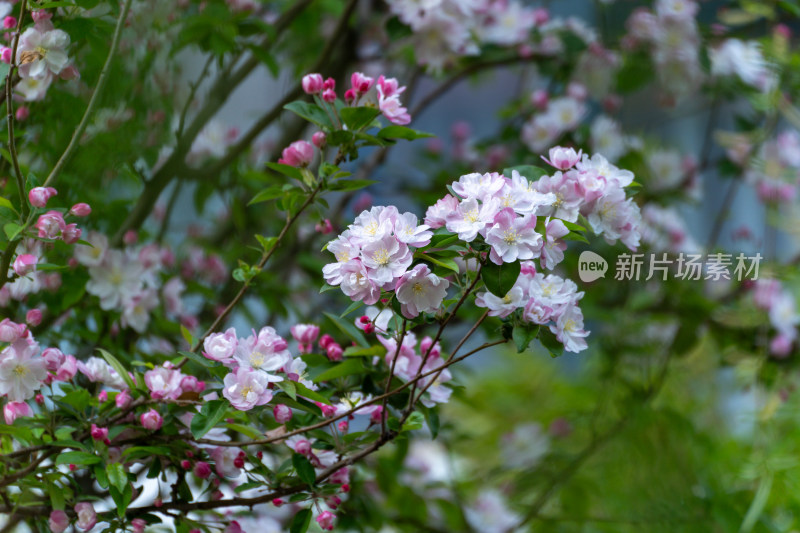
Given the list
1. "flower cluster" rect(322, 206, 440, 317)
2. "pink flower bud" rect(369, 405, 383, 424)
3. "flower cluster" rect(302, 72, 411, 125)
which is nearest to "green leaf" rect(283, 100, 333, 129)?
"flower cluster" rect(302, 72, 411, 125)

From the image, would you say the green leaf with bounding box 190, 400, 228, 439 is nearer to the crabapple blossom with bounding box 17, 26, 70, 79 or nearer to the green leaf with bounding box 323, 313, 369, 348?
the green leaf with bounding box 323, 313, 369, 348

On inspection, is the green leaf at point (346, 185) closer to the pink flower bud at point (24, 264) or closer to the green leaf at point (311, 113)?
the green leaf at point (311, 113)

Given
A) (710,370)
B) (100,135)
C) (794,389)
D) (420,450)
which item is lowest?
(420,450)

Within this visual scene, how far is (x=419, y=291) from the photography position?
469 mm

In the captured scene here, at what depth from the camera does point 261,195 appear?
0.60 meters

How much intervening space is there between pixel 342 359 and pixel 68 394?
8.4 inches

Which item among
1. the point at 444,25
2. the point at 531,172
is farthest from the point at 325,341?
the point at 444,25

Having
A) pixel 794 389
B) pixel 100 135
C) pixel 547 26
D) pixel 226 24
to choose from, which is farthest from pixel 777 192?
pixel 100 135

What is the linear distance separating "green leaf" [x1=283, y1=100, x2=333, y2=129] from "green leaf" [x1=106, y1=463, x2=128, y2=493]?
29 cm

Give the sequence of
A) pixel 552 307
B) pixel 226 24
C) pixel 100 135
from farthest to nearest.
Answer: pixel 226 24 < pixel 100 135 < pixel 552 307

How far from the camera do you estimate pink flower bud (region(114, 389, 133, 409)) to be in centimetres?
55

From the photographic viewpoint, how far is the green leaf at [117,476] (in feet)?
1.69

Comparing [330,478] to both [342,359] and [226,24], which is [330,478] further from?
[226,24]

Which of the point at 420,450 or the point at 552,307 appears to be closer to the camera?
the point at 552,307
